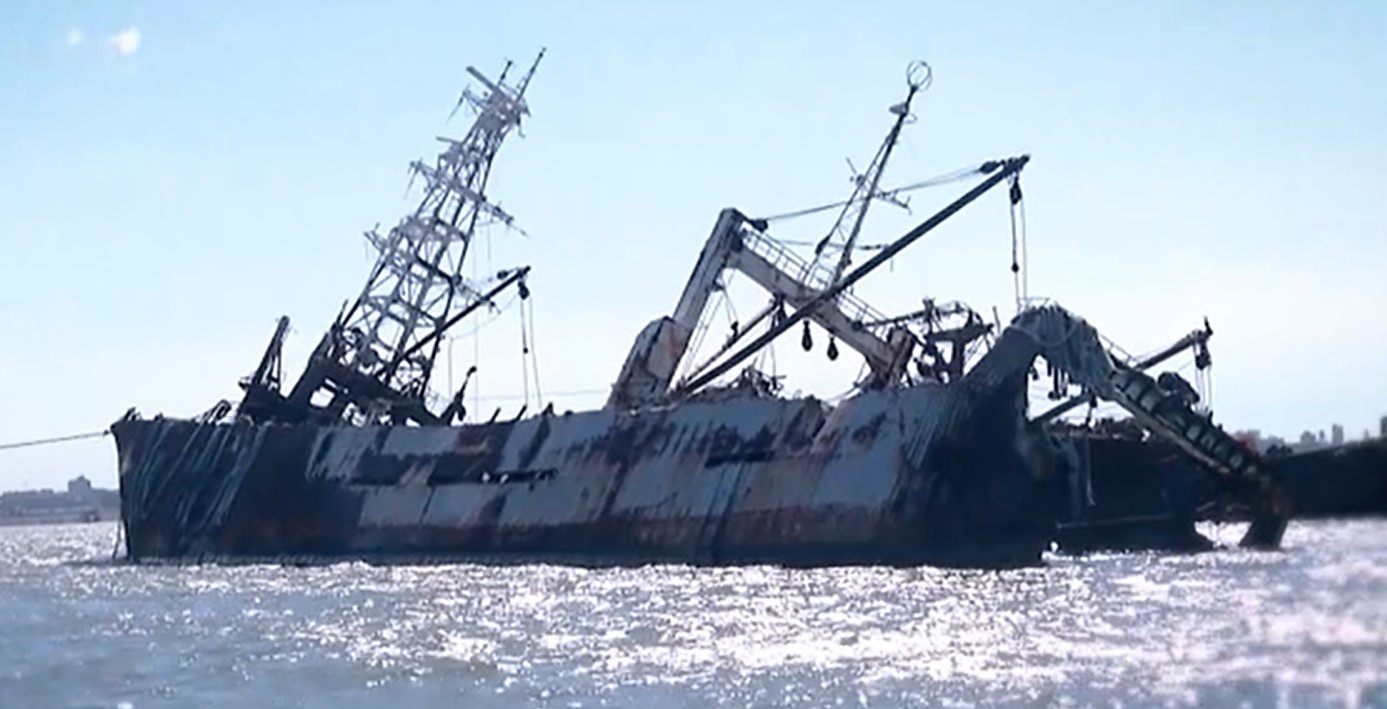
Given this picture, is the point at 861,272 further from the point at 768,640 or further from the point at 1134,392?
the point at 768,640

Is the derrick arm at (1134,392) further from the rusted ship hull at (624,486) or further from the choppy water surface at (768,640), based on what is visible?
the choppy water surface at (768,640)

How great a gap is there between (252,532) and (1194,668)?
99.2 ft

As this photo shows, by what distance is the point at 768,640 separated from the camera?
21547mm

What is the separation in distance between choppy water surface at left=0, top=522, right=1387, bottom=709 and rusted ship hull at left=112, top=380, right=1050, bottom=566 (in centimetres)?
159

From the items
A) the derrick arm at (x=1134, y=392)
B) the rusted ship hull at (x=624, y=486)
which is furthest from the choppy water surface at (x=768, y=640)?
the rusted ship hull at (x=624, y=486)

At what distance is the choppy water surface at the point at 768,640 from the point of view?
17.2 m

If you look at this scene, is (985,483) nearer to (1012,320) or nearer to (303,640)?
(1012,320)

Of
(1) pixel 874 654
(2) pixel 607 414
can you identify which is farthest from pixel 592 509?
(1) pixel 874 654

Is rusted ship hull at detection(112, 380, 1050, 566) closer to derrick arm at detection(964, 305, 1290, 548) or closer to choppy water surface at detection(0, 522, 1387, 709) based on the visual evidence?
derrick arm at detection(964, 305, 1290, 548)

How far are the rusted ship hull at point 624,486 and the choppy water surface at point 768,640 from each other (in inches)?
62.7

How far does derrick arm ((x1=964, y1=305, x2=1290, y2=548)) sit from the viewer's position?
32.3 meters

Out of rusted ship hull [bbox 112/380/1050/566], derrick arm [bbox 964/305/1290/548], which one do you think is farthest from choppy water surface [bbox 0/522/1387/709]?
rusted ship hull [bbox 112/380/1050/566]

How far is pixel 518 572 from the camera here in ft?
119

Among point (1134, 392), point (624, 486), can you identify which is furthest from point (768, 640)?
point (624, 486)
